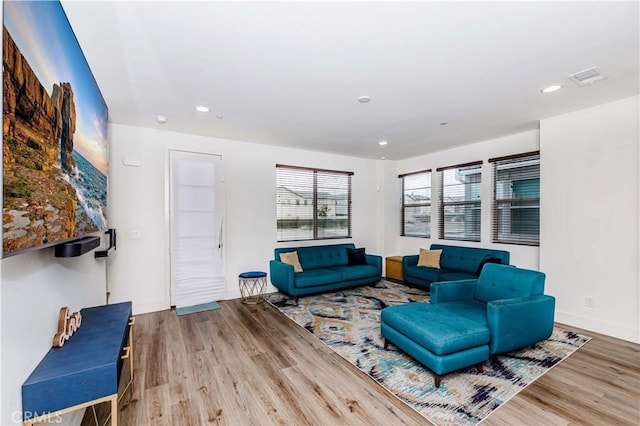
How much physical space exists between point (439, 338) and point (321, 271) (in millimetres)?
2828

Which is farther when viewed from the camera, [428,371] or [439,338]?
[428,371]

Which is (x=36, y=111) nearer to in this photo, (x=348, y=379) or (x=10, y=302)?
(x=10, y=302)

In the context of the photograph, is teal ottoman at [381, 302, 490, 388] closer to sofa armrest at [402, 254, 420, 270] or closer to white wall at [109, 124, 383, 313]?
sofa armrest at [402, 254, 420, 270]

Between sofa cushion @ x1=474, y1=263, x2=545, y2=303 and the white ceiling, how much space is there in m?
1.94

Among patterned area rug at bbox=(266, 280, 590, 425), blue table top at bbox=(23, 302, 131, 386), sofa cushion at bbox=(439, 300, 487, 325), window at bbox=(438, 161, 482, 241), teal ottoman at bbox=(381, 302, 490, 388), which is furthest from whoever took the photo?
window at bbox=(438, 161, 482, 241)

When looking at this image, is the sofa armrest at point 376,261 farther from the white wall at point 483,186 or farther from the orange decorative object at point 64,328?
the orange decorative object at point 64,328

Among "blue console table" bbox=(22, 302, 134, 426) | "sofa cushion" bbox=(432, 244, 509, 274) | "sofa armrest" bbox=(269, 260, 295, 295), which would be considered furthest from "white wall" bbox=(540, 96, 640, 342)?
"blue console table" bbox=(22, 302, 134, 426)

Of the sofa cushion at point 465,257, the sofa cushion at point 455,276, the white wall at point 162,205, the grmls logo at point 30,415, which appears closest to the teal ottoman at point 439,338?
the sofa cushion at point 455,276

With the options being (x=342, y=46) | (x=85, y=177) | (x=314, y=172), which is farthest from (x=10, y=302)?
(x=314, y=172)

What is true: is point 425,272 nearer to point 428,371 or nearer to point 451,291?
point 451,291

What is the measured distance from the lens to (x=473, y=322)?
2.60 m

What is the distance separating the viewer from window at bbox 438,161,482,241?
5.23 m

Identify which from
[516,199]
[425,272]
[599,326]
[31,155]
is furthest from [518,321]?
[31,155]

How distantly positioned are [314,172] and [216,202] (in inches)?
83.1
